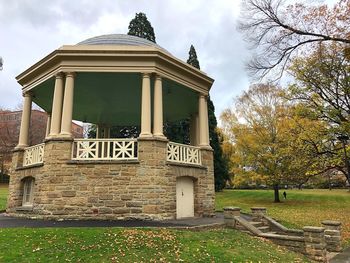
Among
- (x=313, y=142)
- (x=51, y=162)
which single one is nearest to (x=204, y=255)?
(x=51, y=162)

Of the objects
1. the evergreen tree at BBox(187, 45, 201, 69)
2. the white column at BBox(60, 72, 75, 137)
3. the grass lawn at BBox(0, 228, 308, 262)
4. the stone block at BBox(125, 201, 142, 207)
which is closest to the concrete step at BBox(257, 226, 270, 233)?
the grass lawn at BBox(0, 228, 308, 262)

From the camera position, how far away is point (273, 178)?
2273cm

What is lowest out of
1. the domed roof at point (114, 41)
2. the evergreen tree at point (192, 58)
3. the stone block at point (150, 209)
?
the stone block at point (150, 209)

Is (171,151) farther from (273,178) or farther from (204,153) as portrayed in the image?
(273,178)

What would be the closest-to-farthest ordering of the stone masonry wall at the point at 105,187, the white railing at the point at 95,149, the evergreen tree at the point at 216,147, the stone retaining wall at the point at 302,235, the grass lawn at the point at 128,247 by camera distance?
the grass lawn at the point at 128,247 < the stone retaining wall at the point at 302,235 < the stone masonry wall at the point at 105,187 < the white railing at the point at 95,149 < the evergreen tree at the point at 216,147

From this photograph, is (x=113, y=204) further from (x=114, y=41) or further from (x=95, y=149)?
(x=114, y=41)

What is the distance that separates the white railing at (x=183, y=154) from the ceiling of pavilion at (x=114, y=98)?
276 centimetres

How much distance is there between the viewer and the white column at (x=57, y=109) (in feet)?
36.2

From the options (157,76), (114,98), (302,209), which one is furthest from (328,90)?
(114,98)

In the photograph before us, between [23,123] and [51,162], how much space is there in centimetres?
378

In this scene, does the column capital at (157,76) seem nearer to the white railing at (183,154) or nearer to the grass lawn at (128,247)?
the white railing at (183,154)

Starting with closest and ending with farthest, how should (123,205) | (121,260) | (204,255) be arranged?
(121,260) → (204,255) → (123,205)

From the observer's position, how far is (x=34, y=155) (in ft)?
39.6

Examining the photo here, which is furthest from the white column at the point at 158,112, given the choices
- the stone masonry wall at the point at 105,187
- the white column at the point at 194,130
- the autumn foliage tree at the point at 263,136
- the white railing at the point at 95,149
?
the autumn foliage tree at the point at 263,136
